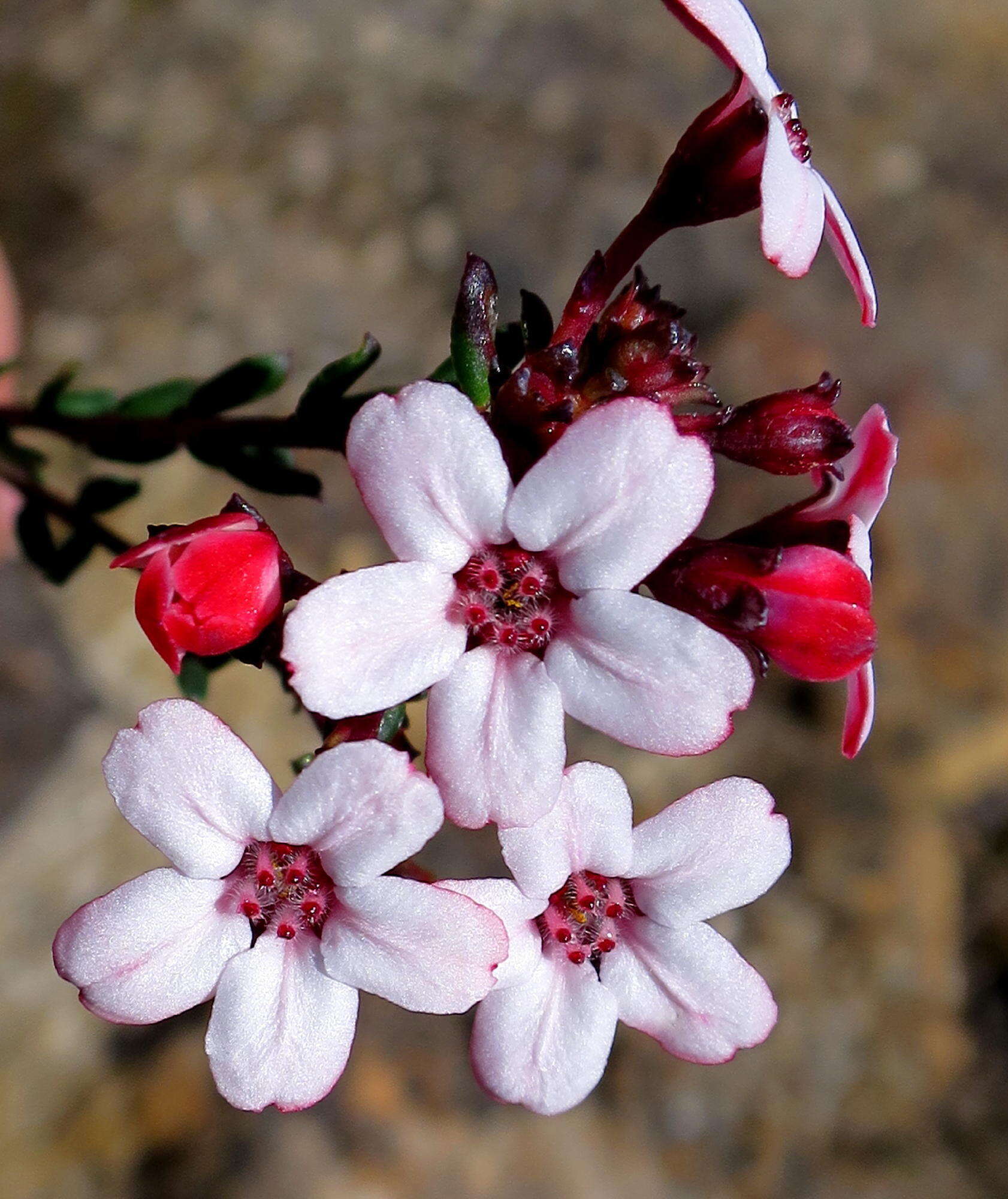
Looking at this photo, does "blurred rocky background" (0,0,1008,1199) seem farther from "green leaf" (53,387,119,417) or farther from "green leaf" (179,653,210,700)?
"green leaf" (179,653,210,700)

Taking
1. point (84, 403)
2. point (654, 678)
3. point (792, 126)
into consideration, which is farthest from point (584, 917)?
point (84, 403)

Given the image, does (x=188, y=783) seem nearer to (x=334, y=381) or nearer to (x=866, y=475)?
(x=334, y=381)

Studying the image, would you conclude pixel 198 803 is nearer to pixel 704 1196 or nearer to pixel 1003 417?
pixel 704 1196

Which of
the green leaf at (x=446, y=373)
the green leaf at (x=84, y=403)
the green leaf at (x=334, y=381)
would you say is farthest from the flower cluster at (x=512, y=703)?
the green leaf at (x=84, y=403)

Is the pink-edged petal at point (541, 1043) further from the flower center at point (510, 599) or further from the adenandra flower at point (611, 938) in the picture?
the flower center at point (510, 599)

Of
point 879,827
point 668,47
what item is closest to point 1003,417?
point 879,827

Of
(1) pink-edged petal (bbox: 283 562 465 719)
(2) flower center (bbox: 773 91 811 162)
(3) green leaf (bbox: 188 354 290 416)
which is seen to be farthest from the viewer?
(3) green leaf (bbox: 188 354 290 416)

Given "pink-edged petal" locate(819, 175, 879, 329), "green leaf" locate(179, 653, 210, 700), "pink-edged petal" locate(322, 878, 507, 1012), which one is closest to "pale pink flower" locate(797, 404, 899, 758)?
"pink-edged petal" locate(819, 175, 879, 329)
